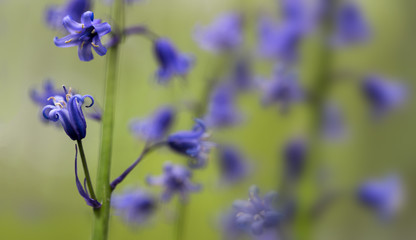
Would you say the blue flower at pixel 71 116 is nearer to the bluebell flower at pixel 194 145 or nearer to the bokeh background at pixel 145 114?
the bluebell flower at pixel 194 145

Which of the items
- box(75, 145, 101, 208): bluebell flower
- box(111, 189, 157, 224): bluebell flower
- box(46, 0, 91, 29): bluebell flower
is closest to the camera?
box(75, 145, 101, 208): bluebell flower

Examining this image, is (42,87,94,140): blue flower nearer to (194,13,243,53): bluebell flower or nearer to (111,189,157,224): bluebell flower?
(111,189,157,224): bluebell flower

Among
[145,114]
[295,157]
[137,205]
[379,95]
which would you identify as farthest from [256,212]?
[145,114]

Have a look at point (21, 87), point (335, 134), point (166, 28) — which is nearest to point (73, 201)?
point (21, 87)

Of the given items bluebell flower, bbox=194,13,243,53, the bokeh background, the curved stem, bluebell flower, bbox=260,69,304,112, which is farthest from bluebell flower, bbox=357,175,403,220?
the curved stem

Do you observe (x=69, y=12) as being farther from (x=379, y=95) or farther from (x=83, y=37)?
(x=379, y=95)

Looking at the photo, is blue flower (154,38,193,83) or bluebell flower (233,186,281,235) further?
blue flower (154,38,193,83)
